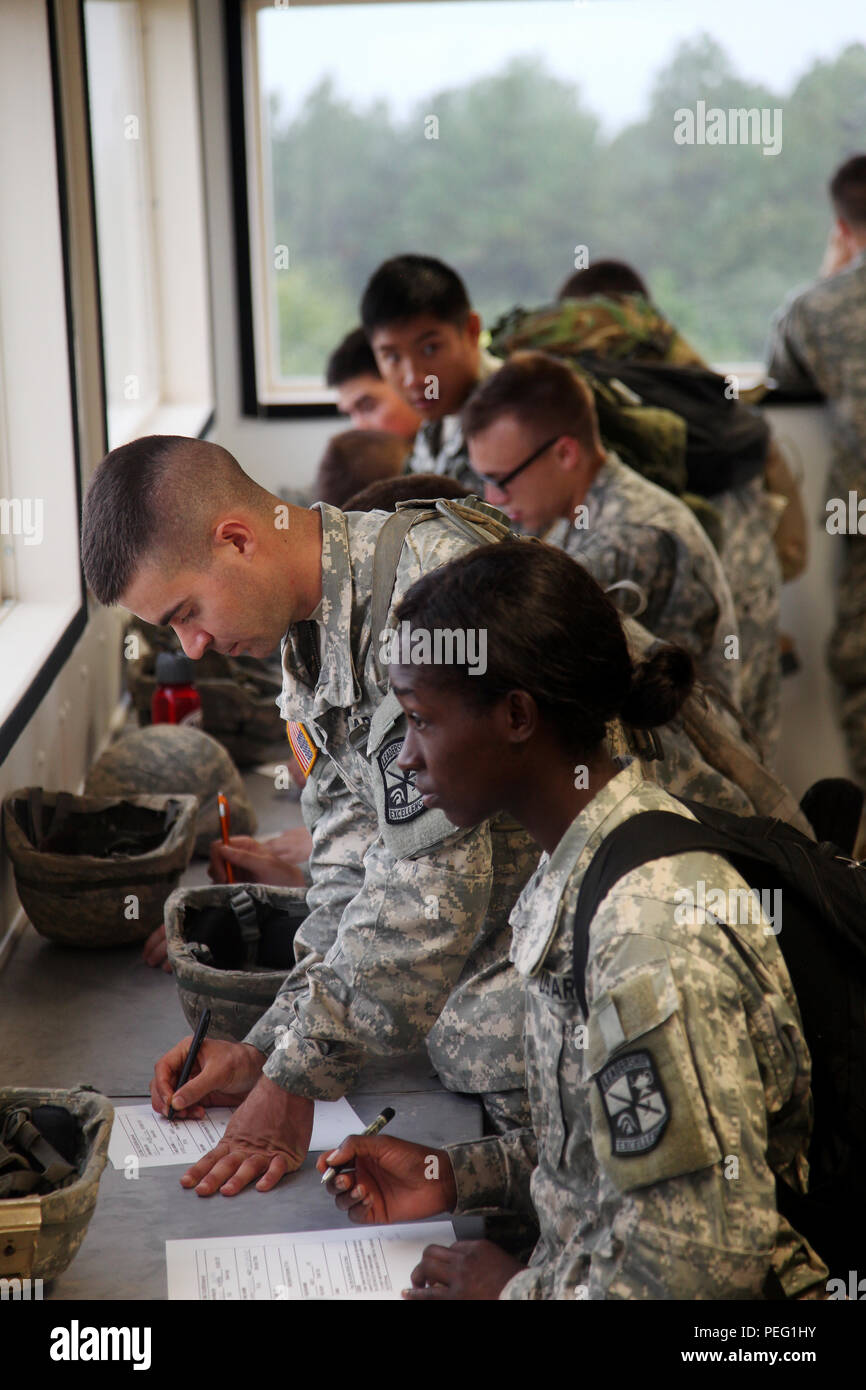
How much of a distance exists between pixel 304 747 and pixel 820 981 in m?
Result: 0.71

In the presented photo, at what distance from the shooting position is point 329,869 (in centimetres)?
168

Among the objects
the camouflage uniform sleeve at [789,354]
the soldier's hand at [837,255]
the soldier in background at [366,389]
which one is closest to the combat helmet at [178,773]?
the soldier in background at [366,389]

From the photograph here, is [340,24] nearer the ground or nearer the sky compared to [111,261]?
nearer the sky

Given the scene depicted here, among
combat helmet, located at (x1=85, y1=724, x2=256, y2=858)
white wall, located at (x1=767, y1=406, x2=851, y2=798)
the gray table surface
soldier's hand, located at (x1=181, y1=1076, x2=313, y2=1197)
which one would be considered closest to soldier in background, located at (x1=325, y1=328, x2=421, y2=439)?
white wall, located at (x1=767, y1=406, x2=851, y2=798)

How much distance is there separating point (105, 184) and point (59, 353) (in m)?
1.36

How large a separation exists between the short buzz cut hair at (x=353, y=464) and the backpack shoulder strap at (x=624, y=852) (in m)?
1.71

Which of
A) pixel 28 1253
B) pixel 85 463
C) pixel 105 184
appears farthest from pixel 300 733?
pixel 105 184

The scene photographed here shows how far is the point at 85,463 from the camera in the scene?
103 inches

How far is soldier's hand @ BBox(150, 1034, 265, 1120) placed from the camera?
1.59m

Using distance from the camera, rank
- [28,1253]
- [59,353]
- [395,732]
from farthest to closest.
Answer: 1. [59,353]
2. [395,732]
3. [28,1253]

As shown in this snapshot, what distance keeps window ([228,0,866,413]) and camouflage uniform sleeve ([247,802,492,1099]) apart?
3440mm
